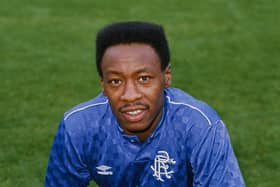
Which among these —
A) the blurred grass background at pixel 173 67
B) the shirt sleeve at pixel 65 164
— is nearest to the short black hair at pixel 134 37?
the shirt sleeve at pixel 65 164

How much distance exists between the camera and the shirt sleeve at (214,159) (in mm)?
4969

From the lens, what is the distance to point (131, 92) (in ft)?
15.5

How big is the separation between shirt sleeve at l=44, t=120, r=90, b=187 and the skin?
0.47 metres

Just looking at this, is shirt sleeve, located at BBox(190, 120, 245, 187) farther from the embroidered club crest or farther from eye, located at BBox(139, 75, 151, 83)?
eye, located at BBox(139, 75, 151, 83)

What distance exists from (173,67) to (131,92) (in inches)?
230

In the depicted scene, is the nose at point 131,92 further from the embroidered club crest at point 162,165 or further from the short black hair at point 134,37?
the embroidered club crest at point 162,165

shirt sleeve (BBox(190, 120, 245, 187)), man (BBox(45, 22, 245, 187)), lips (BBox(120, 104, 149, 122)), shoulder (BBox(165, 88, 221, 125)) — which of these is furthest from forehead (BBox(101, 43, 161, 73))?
shirt sleeve (BBox(190, 120, 245, 187))

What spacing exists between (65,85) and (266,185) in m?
3.30

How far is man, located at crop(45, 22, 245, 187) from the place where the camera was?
480 cm

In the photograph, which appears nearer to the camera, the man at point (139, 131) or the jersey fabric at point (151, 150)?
the man at point (139, 131)

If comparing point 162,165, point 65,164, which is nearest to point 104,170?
point 65,164

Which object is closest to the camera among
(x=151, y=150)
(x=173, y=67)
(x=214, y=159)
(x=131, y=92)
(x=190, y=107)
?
(x=131, y=92)

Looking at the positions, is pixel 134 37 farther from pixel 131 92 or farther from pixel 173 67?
pixel 173 67

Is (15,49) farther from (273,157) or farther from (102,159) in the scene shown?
(102,159)
